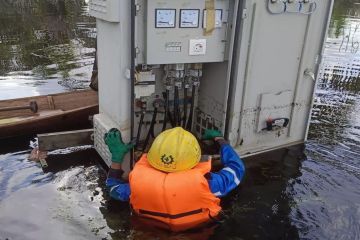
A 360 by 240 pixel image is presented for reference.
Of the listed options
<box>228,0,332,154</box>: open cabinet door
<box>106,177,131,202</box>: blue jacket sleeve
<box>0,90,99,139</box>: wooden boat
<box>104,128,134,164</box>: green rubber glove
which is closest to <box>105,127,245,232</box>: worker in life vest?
<box>106,177,131,202</box>: blue jacket sleeve

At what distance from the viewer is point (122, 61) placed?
370 centimetres

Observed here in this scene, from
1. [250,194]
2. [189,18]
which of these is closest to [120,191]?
[250,194]

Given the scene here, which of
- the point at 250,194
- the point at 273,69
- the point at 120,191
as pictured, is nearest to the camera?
the point at 120,191

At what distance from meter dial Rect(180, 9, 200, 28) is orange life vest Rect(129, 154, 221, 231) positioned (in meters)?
→ 1.44

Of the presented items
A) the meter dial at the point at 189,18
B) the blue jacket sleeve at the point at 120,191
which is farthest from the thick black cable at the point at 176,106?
the blue jacket sleeve at the point at 120,191

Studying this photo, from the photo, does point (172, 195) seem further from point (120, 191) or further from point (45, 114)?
point (45, 114)

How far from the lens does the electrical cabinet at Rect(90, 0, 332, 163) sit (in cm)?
373

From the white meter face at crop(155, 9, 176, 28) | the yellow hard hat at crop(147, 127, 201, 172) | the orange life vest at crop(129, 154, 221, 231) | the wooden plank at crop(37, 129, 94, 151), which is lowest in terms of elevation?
the wooden plank at crop(37, 129, 94, 151)

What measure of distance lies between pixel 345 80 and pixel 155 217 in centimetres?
752

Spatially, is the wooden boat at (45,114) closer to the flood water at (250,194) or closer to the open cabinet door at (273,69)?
the flood water at (250,194)

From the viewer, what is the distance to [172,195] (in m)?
3.08

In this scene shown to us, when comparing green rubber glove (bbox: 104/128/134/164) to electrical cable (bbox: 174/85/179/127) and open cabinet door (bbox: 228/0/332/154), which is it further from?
open cabinet door (bbox: 228/0/332/154)

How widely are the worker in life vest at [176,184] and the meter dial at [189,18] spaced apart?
1171 millimetres

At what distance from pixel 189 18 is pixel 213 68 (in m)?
0.93
